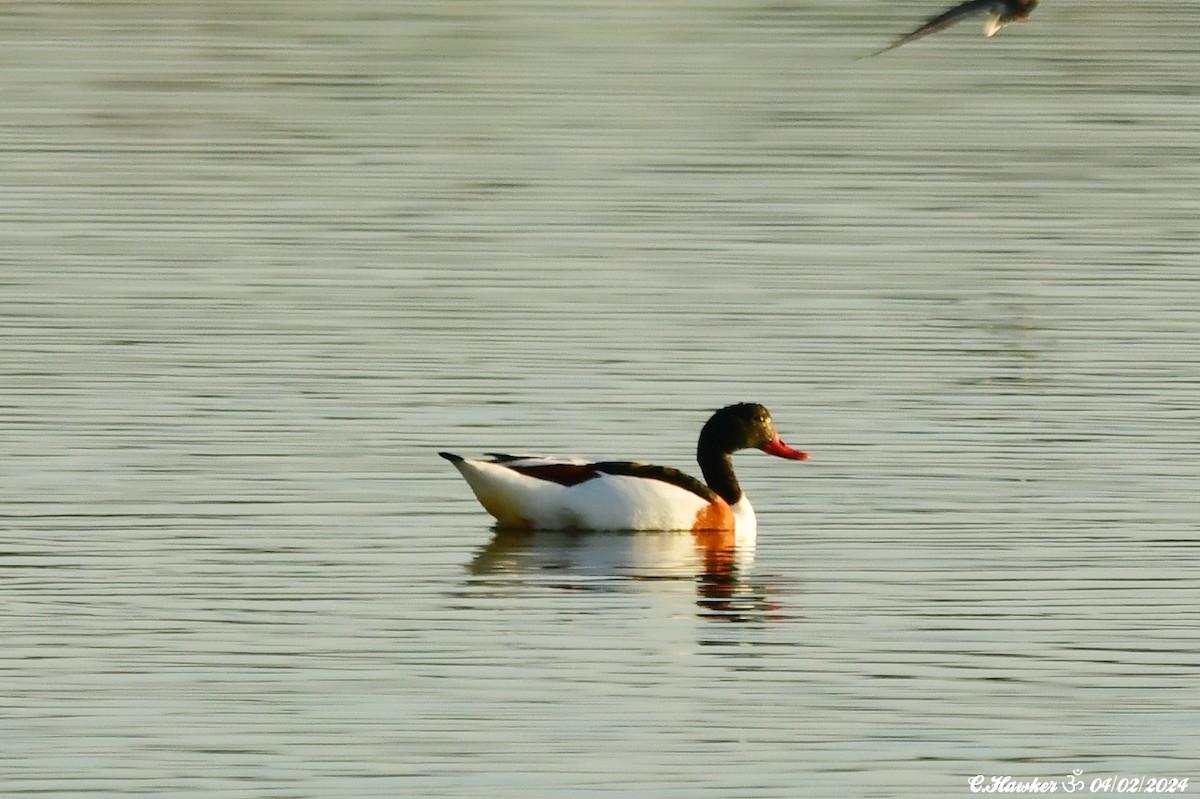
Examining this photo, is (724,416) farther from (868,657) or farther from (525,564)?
(868,657)

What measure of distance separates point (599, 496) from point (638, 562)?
2.30 ft

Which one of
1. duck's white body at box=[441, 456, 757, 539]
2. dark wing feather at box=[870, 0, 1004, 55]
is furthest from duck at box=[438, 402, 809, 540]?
dark wing feather at box=[870, 0, 1004, 55]

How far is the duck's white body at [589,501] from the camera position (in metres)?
14.6

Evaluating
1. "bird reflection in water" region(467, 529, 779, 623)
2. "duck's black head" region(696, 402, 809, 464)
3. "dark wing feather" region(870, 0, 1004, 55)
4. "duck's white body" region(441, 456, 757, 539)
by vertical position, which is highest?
"dark wing feather" region(870, 0, 1004, 55)

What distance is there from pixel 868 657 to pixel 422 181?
1528 centimetres

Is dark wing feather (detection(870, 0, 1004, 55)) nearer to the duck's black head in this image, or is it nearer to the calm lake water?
the calm lake water

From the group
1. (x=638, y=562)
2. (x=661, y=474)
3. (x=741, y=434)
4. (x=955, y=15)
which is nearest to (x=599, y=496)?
(x=661, y=474)

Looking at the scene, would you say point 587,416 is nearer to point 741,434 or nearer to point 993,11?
point 741,434

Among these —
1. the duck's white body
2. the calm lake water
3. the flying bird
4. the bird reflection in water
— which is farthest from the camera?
the flying bird

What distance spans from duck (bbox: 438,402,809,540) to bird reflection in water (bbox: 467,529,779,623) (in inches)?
2.8

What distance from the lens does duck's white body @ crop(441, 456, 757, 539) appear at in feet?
48.0

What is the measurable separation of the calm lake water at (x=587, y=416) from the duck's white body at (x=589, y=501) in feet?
0.50

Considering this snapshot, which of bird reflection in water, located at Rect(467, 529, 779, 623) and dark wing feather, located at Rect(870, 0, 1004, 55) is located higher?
dark wing feather, located at Rect(870, 0, 1004, 55)

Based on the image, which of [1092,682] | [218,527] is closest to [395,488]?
[218,527]
